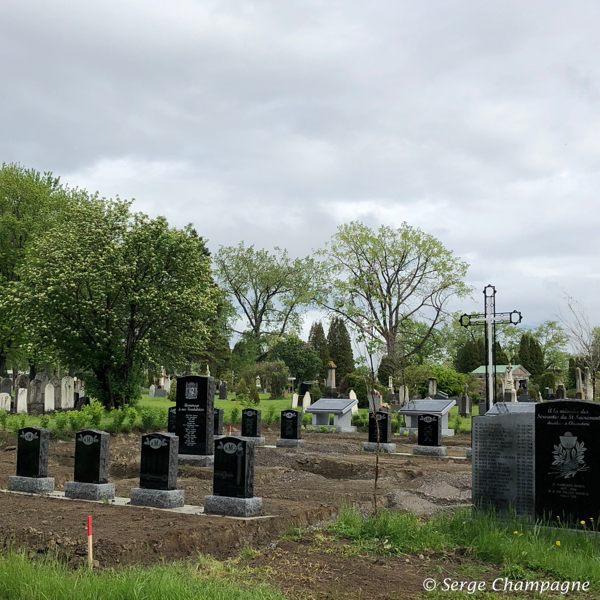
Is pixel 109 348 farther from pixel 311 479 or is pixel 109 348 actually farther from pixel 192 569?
pixel 192 569

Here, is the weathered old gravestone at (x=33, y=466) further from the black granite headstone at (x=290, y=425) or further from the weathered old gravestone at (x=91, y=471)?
the black granite headstone at (x=290, y=425)

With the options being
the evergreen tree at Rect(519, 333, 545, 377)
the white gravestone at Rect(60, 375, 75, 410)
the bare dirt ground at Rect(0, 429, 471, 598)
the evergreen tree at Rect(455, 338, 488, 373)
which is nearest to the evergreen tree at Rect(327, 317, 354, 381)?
the evergreen tree at Rect(455, 338, 488, 373)

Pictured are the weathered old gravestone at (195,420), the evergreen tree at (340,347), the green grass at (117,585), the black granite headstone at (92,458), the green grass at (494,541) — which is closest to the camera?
the green grass at (117,585)

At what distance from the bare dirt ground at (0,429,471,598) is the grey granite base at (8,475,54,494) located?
28.2 inches

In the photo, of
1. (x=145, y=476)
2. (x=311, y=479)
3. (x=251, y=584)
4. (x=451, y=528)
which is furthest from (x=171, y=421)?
(x=251, y=584)

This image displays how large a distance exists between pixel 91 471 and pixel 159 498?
156 cm

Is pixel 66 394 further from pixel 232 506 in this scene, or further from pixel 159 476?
pixel 232 506

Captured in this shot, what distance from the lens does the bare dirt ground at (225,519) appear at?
24.9ft

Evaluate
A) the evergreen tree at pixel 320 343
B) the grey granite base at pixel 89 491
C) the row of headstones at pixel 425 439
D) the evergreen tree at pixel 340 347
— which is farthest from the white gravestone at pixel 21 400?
the evergreen tree at pixel 340 347

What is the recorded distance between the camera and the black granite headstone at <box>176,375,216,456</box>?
57.9 ft

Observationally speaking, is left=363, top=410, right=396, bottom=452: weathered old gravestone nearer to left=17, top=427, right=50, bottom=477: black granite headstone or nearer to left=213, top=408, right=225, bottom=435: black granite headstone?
left=213, top=408, right=225, bottom=435: black granite headstone

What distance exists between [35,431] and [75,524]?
423 cm

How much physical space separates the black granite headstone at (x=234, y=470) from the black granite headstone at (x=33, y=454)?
3741mm

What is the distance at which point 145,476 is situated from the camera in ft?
36.1
